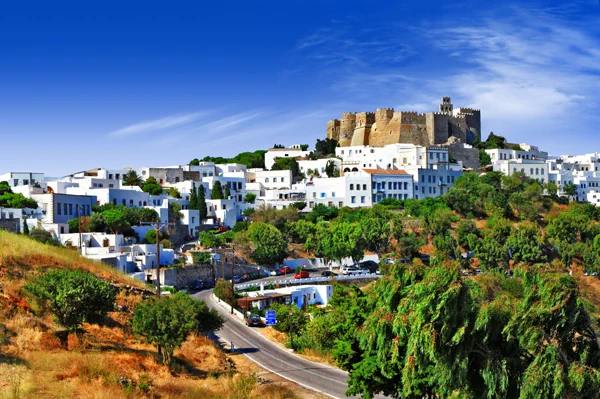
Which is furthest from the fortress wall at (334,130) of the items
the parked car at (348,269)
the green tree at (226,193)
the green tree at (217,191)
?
the parked car at (348,269)

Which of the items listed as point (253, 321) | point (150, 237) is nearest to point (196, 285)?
point (150, 237)

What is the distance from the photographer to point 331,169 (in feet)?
270

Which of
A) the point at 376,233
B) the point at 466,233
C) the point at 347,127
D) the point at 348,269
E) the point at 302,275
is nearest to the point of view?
the point at 302,275

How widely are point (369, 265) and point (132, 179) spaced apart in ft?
86.5

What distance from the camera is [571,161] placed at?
339ft

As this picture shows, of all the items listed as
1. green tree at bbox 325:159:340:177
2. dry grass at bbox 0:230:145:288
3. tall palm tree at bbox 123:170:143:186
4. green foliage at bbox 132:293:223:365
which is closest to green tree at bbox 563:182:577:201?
green tree at bbox 325:159:340:177

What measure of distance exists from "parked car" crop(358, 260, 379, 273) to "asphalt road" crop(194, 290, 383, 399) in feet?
71.7

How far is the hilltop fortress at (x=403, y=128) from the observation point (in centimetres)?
9350

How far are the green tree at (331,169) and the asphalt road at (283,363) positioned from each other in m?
48.0

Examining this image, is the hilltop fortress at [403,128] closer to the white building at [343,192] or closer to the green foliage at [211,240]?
the white building at [343,192]

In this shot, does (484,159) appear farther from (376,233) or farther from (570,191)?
(376,233)

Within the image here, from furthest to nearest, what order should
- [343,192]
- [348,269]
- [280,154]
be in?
[280,154] < [343,192] < [348,269]

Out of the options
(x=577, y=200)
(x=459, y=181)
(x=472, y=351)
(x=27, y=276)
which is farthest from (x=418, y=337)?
(x=577, y=200)

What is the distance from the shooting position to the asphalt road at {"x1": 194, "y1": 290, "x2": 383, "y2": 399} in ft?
74.5
